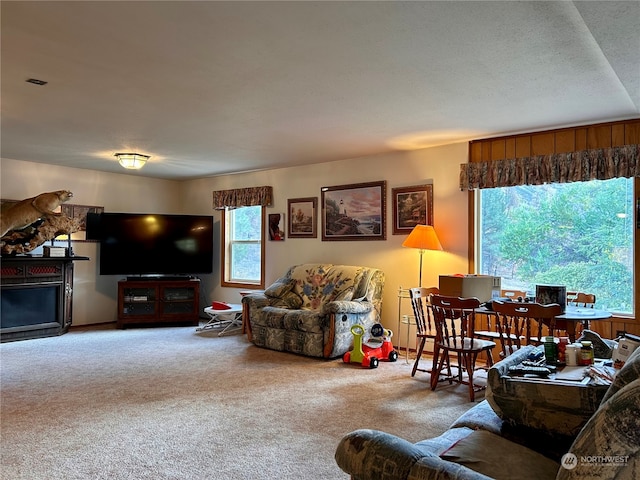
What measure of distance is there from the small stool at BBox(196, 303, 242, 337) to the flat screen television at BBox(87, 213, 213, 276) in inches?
34.4

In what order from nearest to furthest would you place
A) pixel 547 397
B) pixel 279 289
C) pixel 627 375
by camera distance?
pixel 627 375 → pixel 547 397 → pixel 279 289

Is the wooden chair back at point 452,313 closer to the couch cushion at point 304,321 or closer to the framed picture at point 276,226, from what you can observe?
the couch cushion at point 304,321

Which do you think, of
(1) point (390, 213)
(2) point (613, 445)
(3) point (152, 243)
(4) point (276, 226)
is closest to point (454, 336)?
(1) point (390, 213)

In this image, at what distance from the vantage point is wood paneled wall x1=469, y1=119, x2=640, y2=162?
13.1 feet

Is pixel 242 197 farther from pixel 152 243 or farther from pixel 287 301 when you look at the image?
pixel 287 301

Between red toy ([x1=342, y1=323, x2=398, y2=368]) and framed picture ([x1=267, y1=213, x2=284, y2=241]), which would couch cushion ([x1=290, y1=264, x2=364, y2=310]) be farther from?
framed picture ([x1=267, y1=213, x2=284, y2=241])

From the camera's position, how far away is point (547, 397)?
1.67 m

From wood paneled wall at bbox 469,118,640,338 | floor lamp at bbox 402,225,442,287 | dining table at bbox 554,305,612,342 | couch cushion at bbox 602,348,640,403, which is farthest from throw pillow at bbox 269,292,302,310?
couch cushion at bbox 602,348,640,403

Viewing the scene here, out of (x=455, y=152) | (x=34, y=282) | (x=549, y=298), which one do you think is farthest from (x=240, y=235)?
(x=549, y=298)

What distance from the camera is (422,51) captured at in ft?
8.66

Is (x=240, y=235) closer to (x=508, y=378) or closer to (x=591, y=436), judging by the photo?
(x=508, y=378)

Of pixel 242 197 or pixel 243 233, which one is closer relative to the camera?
pixel 242 197

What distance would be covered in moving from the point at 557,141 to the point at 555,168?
0.96 feet

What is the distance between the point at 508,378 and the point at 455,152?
11.8ft
